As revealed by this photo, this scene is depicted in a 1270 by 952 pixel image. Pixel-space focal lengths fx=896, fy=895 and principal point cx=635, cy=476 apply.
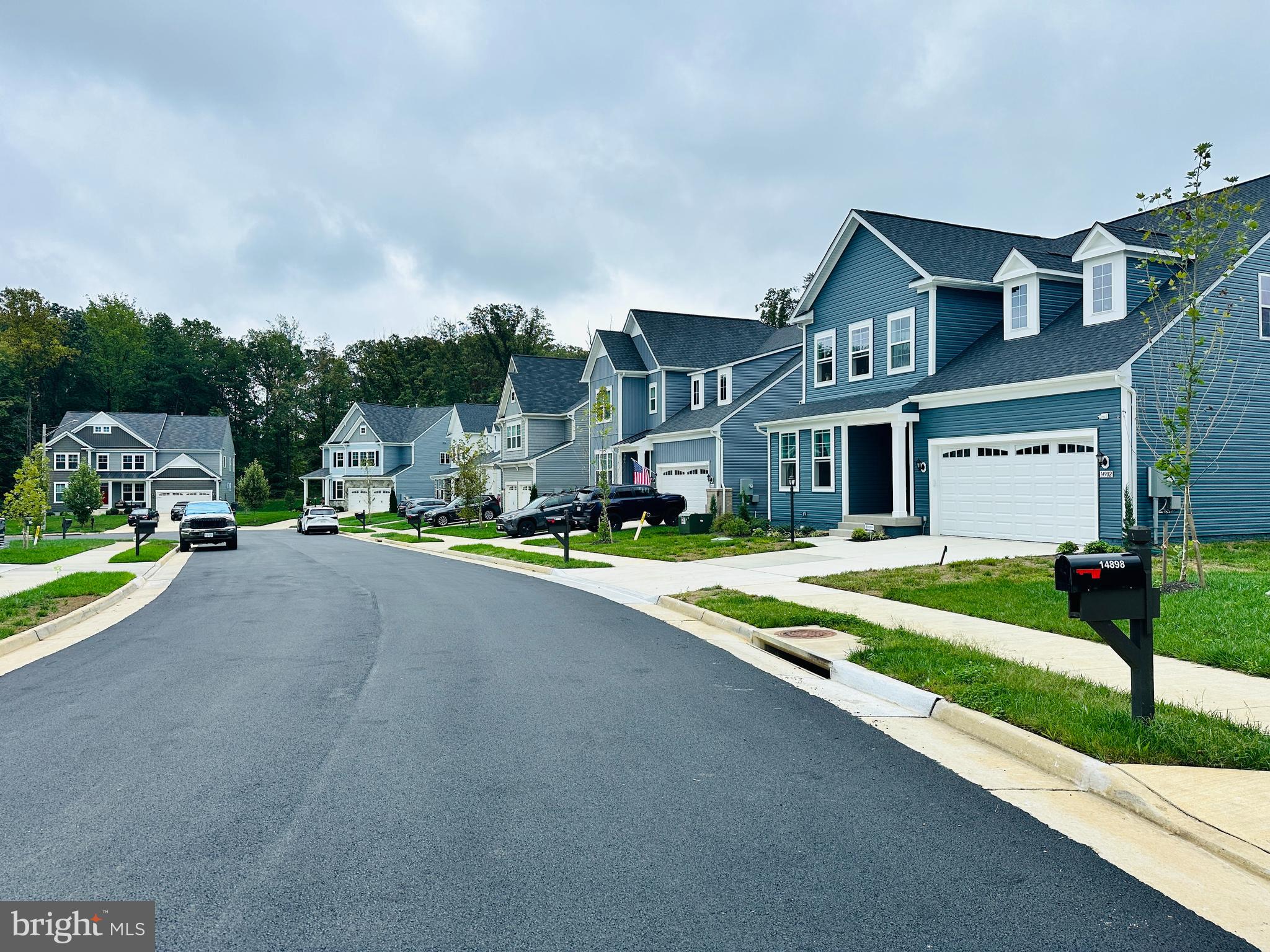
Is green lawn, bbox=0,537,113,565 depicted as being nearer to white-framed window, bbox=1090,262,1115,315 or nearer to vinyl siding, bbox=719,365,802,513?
vinyl siding, bbox=719,365,802,513

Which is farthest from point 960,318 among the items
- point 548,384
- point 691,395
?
point 548,384

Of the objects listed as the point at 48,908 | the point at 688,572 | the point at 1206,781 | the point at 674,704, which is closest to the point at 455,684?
the point at 674,704

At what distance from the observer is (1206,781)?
205 inches

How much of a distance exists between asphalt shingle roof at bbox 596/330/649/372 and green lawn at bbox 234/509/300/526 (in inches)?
1291

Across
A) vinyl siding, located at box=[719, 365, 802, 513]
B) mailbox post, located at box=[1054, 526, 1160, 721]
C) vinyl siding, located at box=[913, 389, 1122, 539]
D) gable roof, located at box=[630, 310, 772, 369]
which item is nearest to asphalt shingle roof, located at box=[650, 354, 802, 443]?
vinyl siding, located at box=[719, 365, 802, 513]

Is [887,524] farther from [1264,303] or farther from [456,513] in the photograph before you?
[456,513]

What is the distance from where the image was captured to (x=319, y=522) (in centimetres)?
4847

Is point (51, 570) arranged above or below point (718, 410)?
below

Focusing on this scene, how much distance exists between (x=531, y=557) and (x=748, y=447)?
1339 cm

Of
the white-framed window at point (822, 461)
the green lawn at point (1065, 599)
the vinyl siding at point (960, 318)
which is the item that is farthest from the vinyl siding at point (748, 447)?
the green lawn at point (1065, 599)

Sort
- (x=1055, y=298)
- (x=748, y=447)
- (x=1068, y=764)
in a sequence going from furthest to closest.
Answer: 1. (x=748, y=447)
2. (x=1055, y=298)
3. (x=1068, y=764)

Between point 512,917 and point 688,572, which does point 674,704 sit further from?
point 688,572

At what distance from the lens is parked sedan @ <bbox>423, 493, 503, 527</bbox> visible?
48.1m

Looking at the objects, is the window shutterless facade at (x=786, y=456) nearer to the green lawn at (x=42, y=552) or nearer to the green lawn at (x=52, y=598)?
the green lawn at (x=52, y=598)
